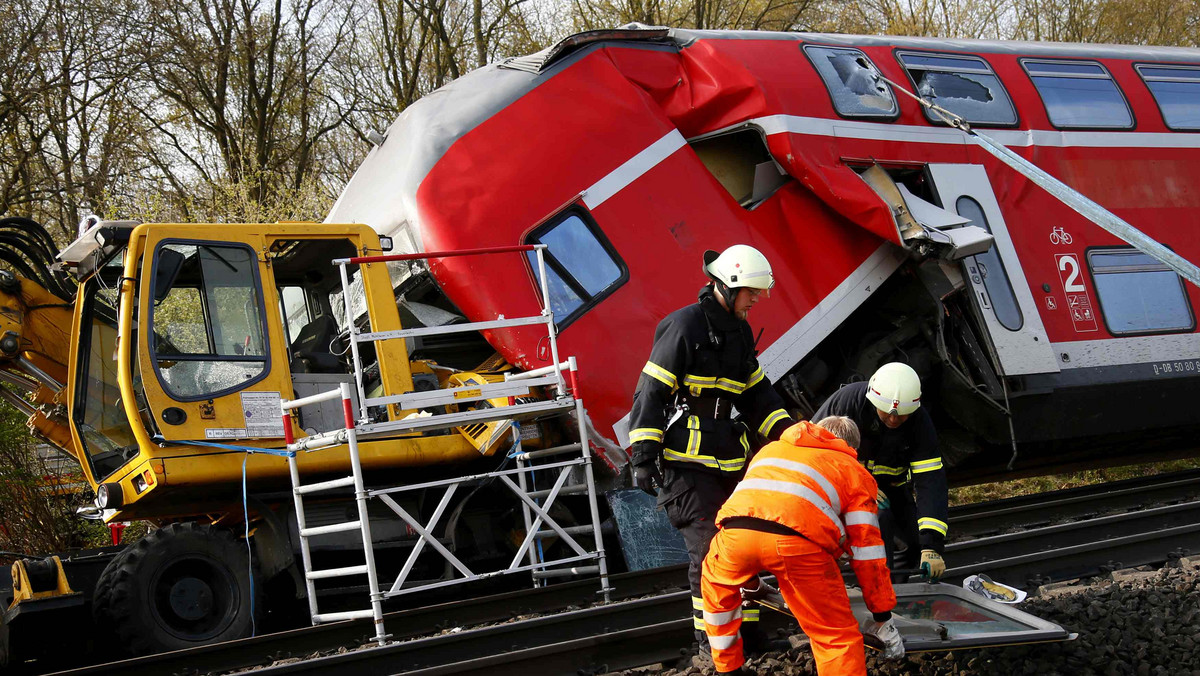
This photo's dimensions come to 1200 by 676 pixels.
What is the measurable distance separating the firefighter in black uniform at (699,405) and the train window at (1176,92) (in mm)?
6759

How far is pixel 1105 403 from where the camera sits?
8.79 meters

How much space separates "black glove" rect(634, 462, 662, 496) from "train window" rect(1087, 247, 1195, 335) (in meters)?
5.76

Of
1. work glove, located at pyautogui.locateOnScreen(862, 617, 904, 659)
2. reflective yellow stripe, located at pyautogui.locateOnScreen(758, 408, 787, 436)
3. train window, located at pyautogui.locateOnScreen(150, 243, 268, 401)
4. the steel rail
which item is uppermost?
train window, located at pyautogui.locateOnScreen(150, 243, 268, 401)

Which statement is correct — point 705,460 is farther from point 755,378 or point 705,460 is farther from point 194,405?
point 194,405

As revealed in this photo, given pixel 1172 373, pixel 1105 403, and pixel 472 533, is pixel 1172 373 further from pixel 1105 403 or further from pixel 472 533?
pixel 472 533

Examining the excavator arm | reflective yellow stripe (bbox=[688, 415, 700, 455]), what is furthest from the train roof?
reflective yellow stripe (bbox=[688, 415, 700, 455])

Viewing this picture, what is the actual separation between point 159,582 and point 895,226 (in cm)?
561

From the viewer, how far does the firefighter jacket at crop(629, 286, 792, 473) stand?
192 inches

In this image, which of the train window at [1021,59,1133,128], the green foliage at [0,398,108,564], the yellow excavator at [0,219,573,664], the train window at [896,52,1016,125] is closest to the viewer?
the yellow excavator at [0,219,573,664]

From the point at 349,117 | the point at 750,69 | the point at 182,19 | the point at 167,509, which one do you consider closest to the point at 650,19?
the point at 349,117

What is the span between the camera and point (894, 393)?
16.9 feet

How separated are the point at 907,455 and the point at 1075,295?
13.4 feet

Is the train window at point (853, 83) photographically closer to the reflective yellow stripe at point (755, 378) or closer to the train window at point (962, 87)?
the train window at point (962, 87)

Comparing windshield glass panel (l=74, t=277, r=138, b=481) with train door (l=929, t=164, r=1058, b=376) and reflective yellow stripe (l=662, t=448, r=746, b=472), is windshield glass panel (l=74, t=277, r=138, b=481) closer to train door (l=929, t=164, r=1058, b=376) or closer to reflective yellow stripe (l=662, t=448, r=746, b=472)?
reflective yellow stripe (l=662, t=448, r=746, b=472)
